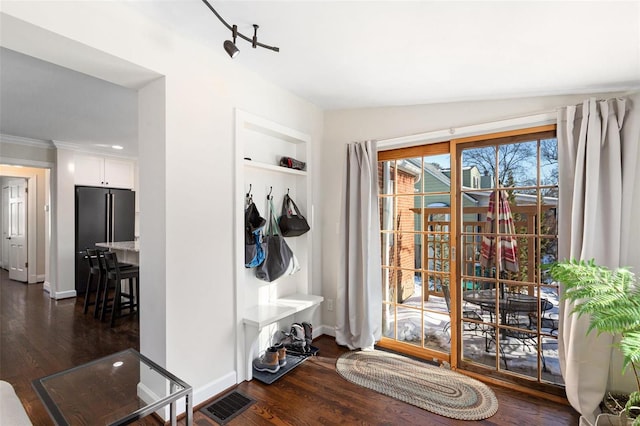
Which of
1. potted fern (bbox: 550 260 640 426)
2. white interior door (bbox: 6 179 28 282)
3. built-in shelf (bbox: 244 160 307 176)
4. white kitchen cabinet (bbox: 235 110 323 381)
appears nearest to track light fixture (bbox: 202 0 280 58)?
white kitchen cabinet (bbox: 235 110 323 381)

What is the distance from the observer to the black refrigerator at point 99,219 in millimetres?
5230

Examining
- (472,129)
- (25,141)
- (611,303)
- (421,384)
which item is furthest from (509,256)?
(25,141)

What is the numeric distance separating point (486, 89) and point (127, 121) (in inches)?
159

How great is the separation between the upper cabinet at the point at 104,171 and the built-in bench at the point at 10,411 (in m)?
5.01

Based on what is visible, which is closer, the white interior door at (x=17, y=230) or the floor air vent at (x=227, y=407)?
the floor air vent at (x=227, y=407)

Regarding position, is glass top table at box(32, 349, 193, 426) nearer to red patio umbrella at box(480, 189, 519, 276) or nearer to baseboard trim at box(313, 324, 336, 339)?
baseboard trim at box(313, 324, 336, 339)

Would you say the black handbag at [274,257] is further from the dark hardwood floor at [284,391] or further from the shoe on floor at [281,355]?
the dark hardwood floor at [284,391]

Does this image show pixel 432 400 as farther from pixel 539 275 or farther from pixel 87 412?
pixel 87 412

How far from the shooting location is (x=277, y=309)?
2.76 metres

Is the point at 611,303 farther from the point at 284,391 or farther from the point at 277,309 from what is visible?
the point at 277,309

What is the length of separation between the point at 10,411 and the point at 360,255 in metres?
2.54

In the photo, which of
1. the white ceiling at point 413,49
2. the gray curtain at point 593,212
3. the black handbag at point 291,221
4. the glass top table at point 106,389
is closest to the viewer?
the glass top table at point 106,389

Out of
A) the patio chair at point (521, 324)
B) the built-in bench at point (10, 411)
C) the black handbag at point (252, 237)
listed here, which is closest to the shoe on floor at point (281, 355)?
the black handbag at point (252, 237)

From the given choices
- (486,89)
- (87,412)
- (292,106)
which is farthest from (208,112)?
(486,89)
